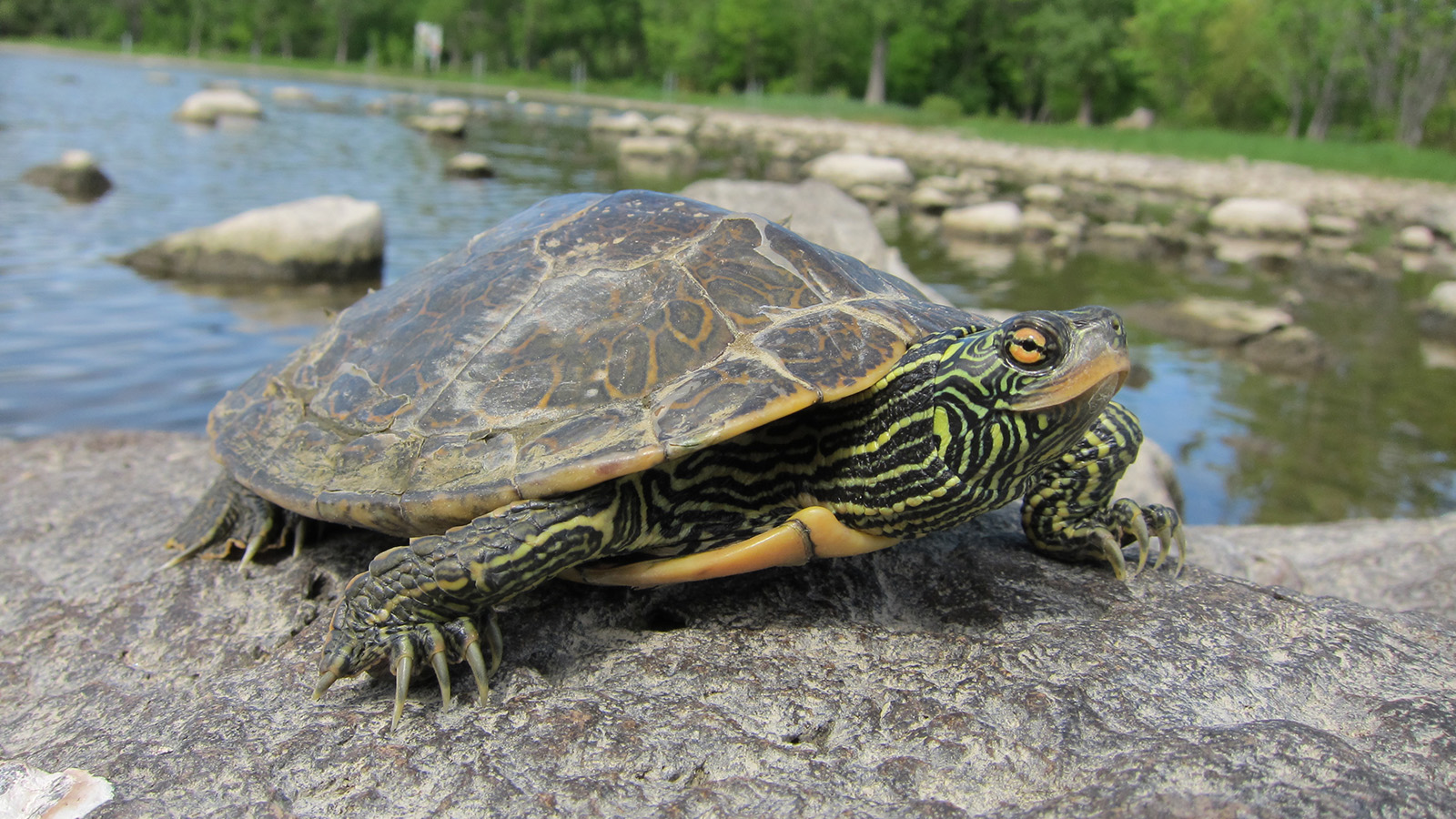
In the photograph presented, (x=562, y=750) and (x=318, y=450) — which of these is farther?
(x=318, y=450)

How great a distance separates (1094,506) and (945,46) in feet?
206

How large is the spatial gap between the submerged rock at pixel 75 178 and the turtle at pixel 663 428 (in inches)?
563

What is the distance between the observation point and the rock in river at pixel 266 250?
10.1 m

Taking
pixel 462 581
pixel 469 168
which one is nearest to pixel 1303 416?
pixel 462 581

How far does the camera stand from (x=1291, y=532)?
4605mm

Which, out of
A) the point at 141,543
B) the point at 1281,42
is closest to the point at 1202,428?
the point at 141,543

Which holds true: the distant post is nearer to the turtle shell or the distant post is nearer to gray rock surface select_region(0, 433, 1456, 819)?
the turtle shell

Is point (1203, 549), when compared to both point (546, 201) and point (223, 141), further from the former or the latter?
point (223, 141)

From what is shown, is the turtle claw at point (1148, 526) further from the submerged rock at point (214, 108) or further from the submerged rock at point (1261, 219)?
the submerged rock at point (214, 108)

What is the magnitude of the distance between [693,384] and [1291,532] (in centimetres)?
389

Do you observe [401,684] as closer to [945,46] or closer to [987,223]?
[987,223]

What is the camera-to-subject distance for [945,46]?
193 feet

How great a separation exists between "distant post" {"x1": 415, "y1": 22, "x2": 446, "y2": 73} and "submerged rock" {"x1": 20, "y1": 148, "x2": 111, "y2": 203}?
7006 cm

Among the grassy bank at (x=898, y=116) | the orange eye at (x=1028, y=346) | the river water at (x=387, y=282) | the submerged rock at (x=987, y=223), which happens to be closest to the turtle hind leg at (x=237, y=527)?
the orange eye at (x=1028, y=346)
